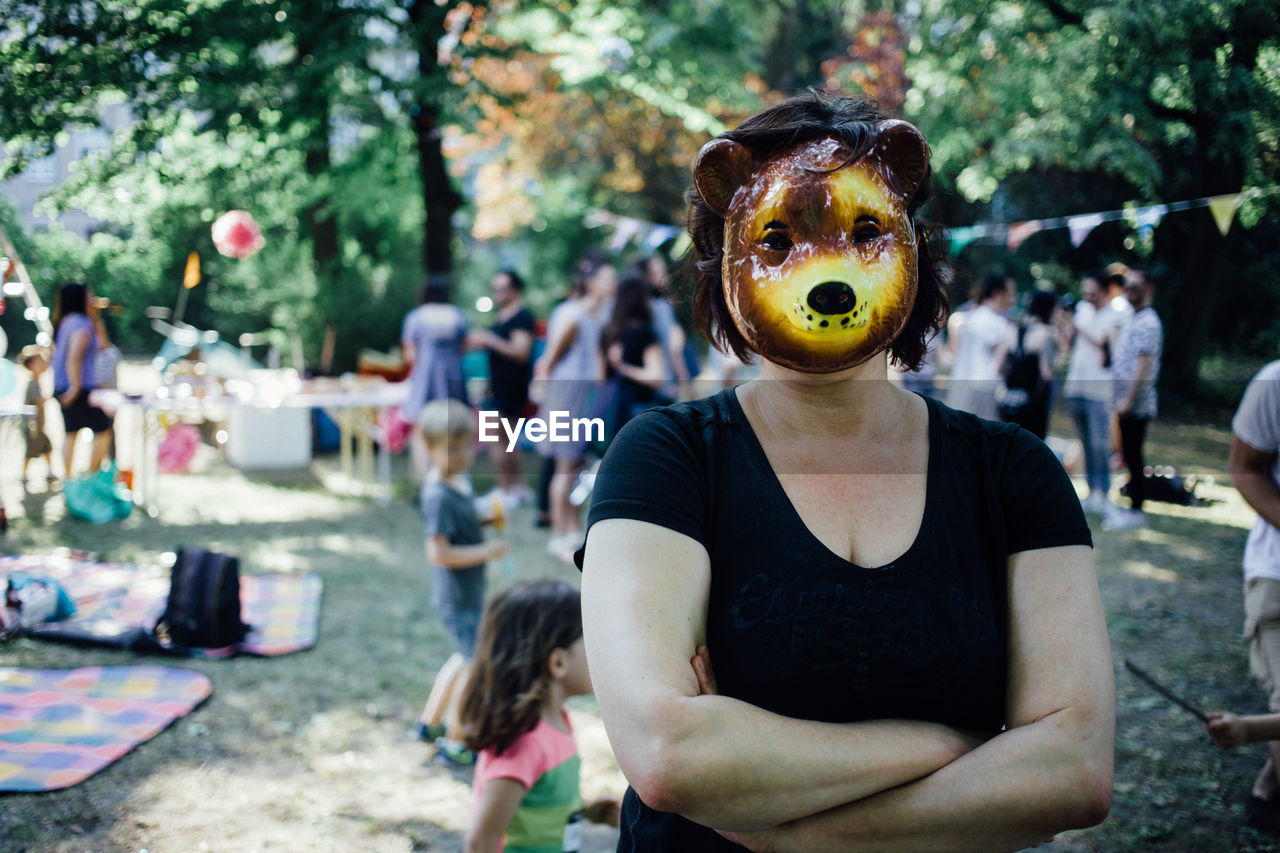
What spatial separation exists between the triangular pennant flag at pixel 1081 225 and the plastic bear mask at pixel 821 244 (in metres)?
4.95

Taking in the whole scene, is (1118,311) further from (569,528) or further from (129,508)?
(129,508)

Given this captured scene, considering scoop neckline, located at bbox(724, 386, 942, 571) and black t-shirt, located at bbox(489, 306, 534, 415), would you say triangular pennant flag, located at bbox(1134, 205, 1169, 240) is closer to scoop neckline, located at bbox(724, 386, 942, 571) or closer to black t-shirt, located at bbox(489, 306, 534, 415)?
scoop neckline, located at bbox(724, 386, 942, 571)

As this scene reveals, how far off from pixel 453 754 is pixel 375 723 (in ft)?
1.85

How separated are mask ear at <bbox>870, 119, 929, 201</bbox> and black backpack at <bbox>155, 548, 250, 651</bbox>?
4.28 meters

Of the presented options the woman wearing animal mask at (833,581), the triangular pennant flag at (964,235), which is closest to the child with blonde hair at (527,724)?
the woman wearing animal mask at (833,581)

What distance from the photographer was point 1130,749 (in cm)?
398

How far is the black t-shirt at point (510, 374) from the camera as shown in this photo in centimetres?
759

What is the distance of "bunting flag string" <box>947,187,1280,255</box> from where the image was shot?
3738 mm

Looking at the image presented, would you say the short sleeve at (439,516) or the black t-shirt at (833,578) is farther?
the short sleeve at (439,516)

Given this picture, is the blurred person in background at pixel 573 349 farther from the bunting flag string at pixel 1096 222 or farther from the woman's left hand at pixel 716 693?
the woman's left hand at pixel 716 693

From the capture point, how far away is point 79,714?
3703 millimetres

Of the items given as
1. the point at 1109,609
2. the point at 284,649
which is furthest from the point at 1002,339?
the point at 284,649

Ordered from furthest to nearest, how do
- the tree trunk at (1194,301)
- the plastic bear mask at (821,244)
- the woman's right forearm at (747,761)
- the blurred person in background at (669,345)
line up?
the blurred person in background at (669,345)
the tree trunk at (1194,301)
the plastic bear mask at (821,244)
the woman's right forearm at (747,761)

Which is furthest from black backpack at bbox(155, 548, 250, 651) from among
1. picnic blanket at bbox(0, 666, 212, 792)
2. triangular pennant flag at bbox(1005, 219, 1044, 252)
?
triangular pennant flag at bbox(1005, 219, 1044, 252)
